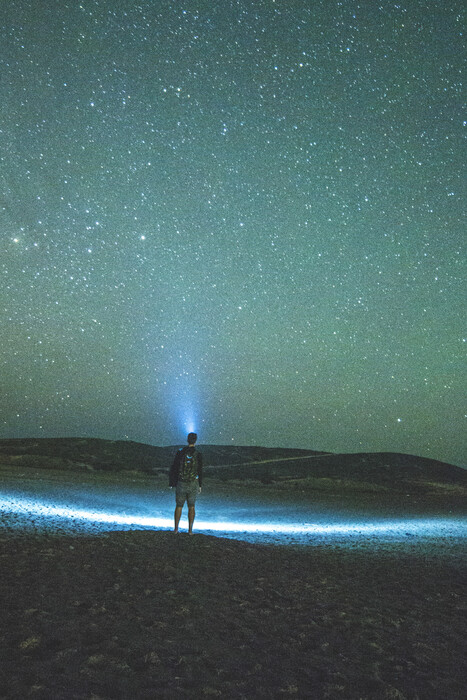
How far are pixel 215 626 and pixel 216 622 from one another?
0.34 ft

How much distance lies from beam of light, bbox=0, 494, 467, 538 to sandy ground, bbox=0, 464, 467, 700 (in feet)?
10.6

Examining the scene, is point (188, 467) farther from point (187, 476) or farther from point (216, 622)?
point (216, 622)

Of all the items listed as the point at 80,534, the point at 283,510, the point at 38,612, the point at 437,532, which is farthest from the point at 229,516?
the point at 38,612

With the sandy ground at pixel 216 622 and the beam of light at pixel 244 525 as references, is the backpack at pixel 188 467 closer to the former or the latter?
the sandy ground at pixel 216 622

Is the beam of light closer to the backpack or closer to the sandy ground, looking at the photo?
the backpack

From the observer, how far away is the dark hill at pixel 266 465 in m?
40.2

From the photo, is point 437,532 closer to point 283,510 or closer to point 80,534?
point 283,510

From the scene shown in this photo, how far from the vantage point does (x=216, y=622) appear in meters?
3.99

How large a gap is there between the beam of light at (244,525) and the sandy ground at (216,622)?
3.23 meters

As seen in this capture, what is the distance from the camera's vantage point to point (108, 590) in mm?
4641

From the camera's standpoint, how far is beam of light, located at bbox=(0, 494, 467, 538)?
10586 millimetres

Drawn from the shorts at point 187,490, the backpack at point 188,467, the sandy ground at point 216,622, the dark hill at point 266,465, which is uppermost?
the backpack at point 188,467

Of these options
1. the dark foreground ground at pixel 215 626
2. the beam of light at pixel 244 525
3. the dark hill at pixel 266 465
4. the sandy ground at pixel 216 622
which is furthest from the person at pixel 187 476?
the dark hill at pixel 266 465

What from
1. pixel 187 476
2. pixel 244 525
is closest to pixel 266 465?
pixel 244 525
